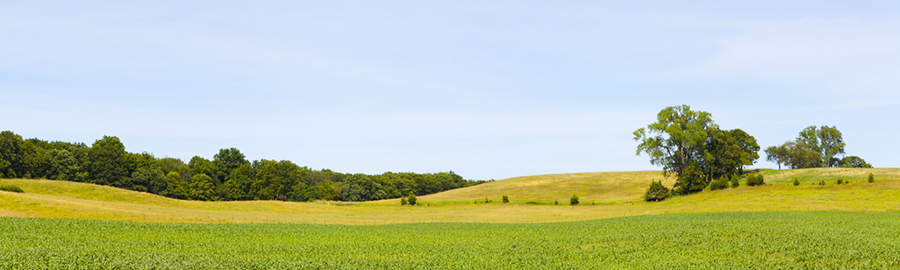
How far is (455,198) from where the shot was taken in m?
110

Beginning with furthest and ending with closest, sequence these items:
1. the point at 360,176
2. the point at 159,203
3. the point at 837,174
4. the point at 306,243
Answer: the point at 360,176, the point at 837,174, the point at 159,203, the point at 306,243

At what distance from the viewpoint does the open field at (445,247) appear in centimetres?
2252

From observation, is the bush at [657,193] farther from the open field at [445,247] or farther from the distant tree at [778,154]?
the distant tree at [778,154]

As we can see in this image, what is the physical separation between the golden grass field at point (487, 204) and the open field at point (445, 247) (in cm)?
1594

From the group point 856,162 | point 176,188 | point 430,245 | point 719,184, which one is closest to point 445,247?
point 430,245

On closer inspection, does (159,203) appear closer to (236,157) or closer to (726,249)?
(236,157)

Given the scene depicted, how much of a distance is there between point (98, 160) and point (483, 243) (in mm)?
115761

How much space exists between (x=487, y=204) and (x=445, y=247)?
200ft

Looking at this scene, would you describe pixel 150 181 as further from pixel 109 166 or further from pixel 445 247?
pixel 445 247

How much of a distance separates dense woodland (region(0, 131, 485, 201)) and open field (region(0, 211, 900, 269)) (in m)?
89.5

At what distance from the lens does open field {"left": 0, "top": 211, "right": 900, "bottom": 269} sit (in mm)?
22516

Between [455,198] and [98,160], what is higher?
[98,160]

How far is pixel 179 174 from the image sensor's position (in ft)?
437

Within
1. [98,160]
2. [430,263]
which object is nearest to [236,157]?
[98,160]
